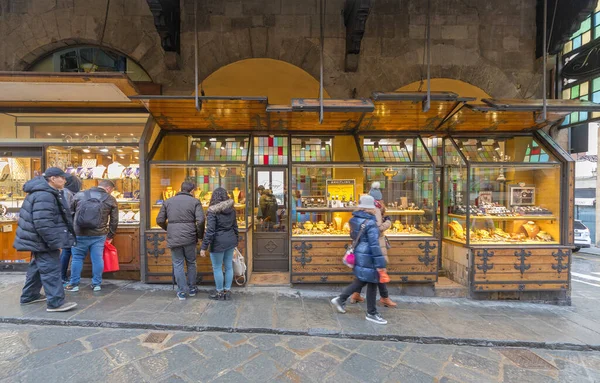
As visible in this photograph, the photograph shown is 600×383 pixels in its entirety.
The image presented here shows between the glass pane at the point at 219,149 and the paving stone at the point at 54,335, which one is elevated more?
the glass pane at the point at 219,149

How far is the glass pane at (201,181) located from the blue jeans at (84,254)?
0.91 metres

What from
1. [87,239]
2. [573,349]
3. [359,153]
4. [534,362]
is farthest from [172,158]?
[573,349]

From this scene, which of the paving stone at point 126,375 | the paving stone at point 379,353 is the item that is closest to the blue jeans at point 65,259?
the paving stone at point 126,375

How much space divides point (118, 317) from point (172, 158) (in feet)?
10.7

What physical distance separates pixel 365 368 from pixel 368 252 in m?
1.43

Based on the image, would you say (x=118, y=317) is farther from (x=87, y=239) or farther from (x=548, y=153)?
(x=548, y=153)

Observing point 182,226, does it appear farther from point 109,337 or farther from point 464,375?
point 464,375

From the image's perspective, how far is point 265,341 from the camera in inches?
141

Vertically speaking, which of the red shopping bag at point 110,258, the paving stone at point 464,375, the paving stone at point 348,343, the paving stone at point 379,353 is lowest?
the paving stone at point 464,375

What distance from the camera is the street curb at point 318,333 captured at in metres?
3.66

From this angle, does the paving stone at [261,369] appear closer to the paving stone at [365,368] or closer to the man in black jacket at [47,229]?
the paving stone at [365,368]

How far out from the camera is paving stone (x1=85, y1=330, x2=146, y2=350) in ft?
11.2

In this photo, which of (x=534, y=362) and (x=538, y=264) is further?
(x=538, y=264)

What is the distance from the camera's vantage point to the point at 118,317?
13.1 ft
